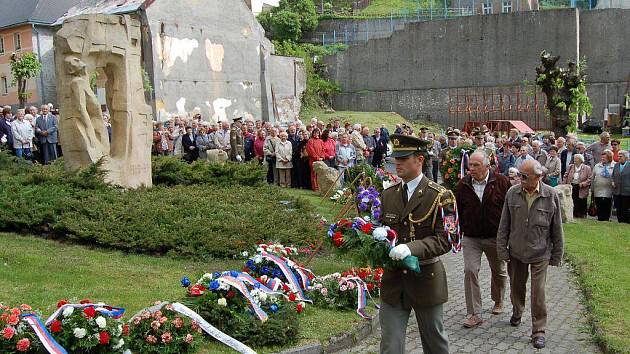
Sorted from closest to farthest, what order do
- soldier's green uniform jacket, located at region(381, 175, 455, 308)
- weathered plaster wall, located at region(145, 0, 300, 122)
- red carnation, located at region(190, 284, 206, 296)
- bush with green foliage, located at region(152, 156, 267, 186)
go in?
1. soldier's green uniform jacket, located at region(381, 175, 455, 308)
2. red carnation, located at region(190, 284, 206, 296)
3. bush with green foliage, located at region(152, 156, 267, 186)
4. weathered plaster wall, located at region(145, 0, 300, 122)

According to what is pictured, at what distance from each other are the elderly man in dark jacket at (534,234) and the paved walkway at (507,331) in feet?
0.95

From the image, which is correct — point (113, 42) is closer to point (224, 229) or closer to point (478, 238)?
point (224, 229)

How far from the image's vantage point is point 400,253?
4922 millimetres

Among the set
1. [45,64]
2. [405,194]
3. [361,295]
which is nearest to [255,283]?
[361,295]

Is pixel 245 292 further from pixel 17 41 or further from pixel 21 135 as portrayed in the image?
pixel 17 41

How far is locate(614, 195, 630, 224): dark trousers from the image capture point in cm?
1580

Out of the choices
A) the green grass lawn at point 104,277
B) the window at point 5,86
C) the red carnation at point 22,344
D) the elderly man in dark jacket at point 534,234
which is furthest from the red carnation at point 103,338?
the window at point 5,86

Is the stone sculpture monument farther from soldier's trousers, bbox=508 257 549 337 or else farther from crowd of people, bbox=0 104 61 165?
soldier's trousers, bbox=508 257 549 337

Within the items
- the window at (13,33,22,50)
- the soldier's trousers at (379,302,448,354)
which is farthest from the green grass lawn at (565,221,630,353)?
the window at (13,33,22,50)

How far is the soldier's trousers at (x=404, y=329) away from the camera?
17.6ft

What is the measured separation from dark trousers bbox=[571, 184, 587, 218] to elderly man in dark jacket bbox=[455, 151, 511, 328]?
9.43 m

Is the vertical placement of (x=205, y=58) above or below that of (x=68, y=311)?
above

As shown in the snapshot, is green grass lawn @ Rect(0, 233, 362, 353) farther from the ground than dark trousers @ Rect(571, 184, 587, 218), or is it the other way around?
green grass lawn @ Rect(0, 233, 362, 353)

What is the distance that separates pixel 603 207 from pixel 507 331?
9.80 metres
